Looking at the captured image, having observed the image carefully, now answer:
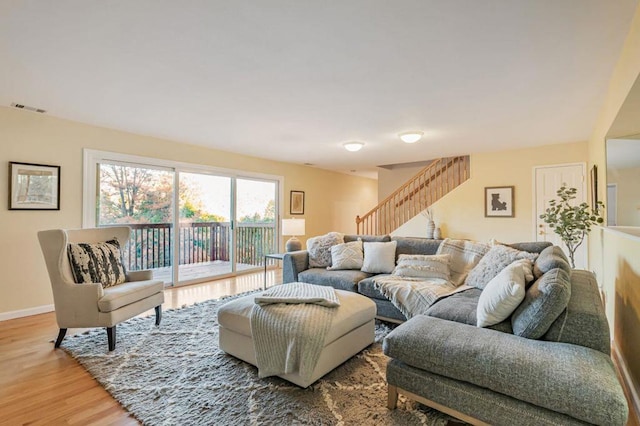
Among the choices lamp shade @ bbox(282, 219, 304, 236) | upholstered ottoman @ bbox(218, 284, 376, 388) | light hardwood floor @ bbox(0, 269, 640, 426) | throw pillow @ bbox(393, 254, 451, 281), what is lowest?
light hardwood floor @ bbox(0, 269, 640, 426)

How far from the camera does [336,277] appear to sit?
11.3 feet

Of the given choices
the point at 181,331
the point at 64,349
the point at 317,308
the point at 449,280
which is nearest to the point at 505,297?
the point at 317,308

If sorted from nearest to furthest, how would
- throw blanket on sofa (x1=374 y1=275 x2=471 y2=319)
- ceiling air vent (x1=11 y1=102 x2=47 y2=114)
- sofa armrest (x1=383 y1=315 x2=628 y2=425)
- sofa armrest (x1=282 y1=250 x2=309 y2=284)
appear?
sofa armrest (x1=383 y1=315 x2=628 y2=425) → throw blanket on sofa (x1=374 y1=275 x2=471 y2=319) → ceiling air vent (x1=11 y1=102 x2=47 y2=114) → sofa armrest (x1=282 y1=250 x2=309 y2=284)

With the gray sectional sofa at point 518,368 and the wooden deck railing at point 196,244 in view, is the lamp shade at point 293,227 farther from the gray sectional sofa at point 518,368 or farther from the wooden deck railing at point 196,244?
the gray sectional sofa at point 518,368

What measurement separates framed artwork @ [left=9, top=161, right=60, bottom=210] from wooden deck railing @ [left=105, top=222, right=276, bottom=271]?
3.16 feet

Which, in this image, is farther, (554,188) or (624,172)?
(554,188)

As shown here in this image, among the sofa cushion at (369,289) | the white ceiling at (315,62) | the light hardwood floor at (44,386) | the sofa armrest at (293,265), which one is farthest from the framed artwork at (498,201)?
the light hardwood floor at (44,386)

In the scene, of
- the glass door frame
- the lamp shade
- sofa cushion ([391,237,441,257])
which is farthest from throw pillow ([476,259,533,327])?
the glass door frame

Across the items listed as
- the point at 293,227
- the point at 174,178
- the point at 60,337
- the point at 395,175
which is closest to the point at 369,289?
the point at 293,227

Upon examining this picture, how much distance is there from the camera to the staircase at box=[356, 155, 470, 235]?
6.07 m

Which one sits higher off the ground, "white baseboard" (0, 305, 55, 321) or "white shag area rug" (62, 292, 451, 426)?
"white baseboard" (0, 305, 55, 321)

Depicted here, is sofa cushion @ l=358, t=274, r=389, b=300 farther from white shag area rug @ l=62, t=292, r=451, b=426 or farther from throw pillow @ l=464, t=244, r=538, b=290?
throw pillow @ l=464, t=244, r=538, b=290

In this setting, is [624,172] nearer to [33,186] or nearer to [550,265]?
[550,265]

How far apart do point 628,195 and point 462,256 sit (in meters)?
1.44
